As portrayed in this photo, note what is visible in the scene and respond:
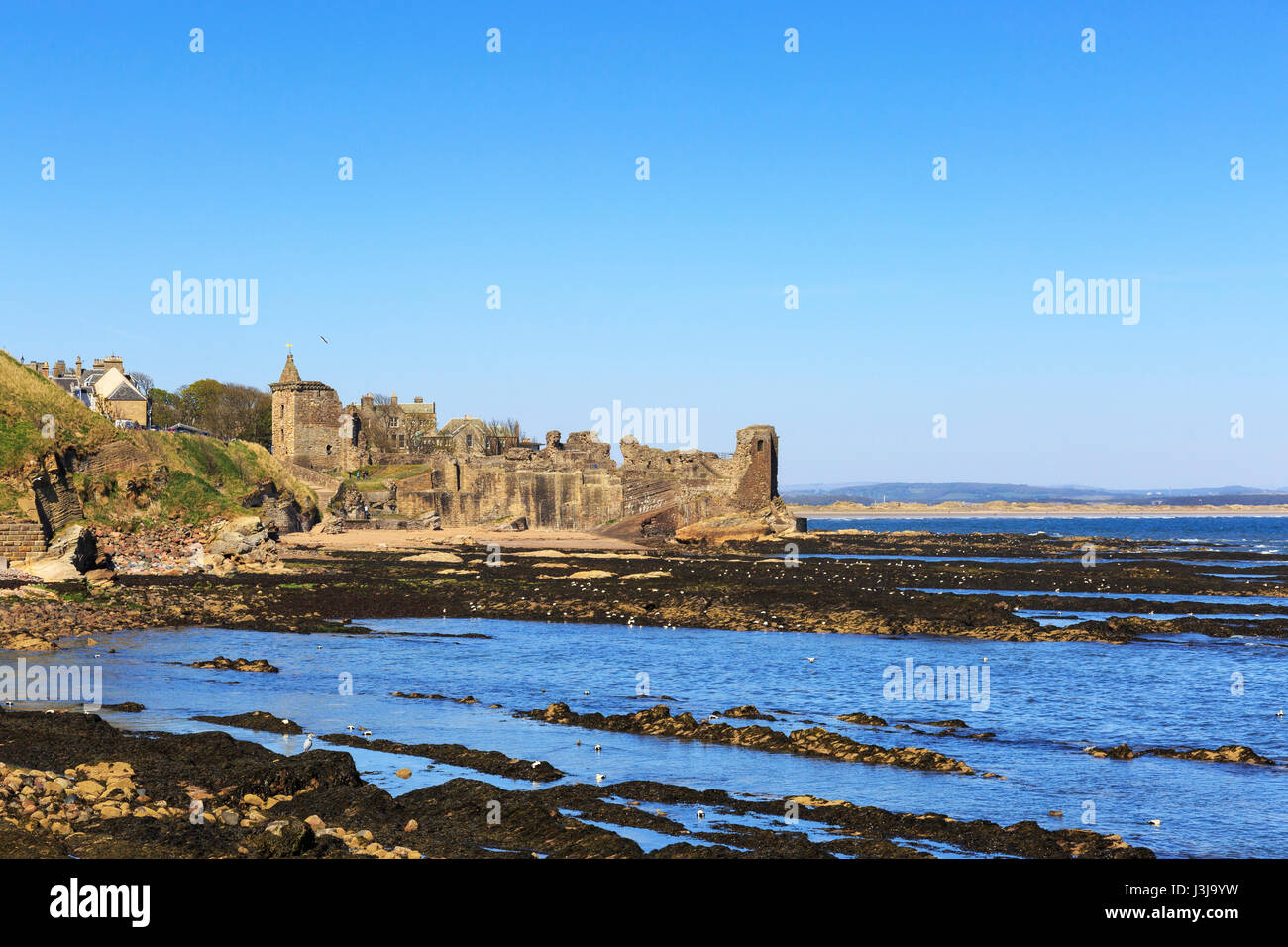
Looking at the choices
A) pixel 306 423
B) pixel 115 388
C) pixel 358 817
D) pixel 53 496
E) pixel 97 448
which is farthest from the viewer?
pixel 306 423

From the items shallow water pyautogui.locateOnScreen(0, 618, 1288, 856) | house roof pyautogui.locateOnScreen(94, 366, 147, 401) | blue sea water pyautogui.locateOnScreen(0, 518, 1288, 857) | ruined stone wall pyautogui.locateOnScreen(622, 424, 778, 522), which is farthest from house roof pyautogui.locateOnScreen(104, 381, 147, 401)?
shallow water pyautogui.locateOnScreen(0, 618, 1288, 856)

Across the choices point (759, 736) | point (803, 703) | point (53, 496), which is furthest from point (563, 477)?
point (759, 736)

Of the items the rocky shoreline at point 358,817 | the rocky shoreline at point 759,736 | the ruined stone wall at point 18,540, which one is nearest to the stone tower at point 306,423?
the ruined stone wall at point 18,540

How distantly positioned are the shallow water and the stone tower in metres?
61.9

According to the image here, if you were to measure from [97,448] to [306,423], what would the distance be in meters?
43.6

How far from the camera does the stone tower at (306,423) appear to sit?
9469 cm

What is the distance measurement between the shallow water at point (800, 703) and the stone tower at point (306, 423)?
203 ft

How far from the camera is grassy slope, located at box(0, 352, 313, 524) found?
43269 mm

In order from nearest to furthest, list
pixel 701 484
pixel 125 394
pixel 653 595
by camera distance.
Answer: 1. pixel 653 595
2. pixel 701 484
3. pixel 125 394

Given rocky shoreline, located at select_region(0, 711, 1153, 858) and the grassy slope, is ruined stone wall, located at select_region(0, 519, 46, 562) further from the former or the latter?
rocky shoreline, located at select_region(0, 711, 1153, 858)

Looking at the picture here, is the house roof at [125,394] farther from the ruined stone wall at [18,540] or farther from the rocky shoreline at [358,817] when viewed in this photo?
the rocky shoreline at [358,817]

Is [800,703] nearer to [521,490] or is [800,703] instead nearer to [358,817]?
[358,817]

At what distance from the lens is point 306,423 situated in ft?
311
